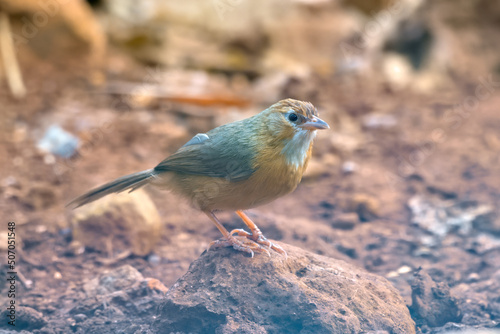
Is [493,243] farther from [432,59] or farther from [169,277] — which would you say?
[432,59]

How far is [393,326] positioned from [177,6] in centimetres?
873

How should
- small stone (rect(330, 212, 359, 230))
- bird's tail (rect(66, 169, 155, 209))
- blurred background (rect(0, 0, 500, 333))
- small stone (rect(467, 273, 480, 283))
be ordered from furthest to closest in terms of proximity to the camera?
small stone (rect(330, 212, 359, 230)) → blurred background (rect(0, 0, 500, 333)) → small stone (rect(467, 273, 480, 283)) → bird's tail (rect(66, 169, 155, 209))

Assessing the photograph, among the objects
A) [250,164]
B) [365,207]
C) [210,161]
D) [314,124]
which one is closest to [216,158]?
[210,161]

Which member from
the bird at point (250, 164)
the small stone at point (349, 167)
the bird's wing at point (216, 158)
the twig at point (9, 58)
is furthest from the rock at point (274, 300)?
the twig at point (9, 58)

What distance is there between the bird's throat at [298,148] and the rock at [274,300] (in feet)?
2.18

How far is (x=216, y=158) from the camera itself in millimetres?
4121

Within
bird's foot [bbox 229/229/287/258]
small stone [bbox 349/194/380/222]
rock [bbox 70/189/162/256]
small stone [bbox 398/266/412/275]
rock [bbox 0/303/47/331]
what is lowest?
rock [bbox 0/303/47/331]

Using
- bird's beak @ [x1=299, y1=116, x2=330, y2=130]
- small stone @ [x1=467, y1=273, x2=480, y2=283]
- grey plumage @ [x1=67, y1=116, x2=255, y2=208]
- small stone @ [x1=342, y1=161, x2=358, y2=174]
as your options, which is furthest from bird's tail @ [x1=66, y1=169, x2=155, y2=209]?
small stone @ [x1=342, y1=161, x2=358, y2=174]

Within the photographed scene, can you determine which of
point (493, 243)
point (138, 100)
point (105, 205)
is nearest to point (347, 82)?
point (138, 100)

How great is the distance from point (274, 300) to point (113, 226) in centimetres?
Answer: 224

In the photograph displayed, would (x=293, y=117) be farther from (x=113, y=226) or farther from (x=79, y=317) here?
(x=113, y=226)

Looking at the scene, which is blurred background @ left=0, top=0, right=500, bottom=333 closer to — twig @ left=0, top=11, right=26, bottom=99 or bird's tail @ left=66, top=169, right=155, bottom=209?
twig @ left=0, top=11, right=26, bottom=99

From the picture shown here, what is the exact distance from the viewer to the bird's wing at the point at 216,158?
3939 mm

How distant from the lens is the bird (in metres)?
3.88
